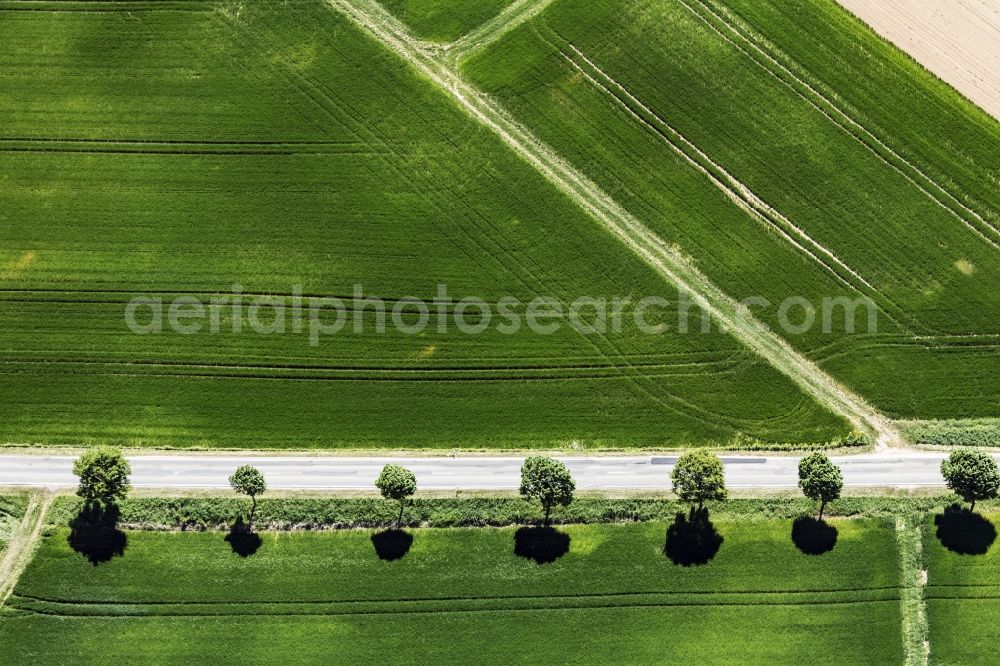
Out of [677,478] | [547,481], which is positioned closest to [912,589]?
[677,478]

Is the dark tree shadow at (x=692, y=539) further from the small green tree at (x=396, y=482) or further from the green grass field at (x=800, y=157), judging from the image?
the small green tree at (x=396, y=482)

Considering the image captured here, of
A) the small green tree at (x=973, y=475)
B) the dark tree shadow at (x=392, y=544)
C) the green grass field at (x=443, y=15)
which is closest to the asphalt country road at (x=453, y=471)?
the small green tree at (x=973, y=475)

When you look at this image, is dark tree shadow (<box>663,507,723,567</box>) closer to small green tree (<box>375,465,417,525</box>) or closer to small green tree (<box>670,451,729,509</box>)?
small green tree (<box>670,451,729,509</box>)

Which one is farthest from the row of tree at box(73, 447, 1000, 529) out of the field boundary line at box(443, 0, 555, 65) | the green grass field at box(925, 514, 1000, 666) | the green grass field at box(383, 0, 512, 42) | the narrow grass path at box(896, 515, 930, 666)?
the green grass field at box(383, 0, 512, 42)

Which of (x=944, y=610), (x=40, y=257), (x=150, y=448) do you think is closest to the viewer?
(x=944, y=610)

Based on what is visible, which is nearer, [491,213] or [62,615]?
[62,615]

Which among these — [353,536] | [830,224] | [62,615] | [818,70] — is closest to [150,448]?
[62,615]

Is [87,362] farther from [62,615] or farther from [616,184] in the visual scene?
[616,184]
